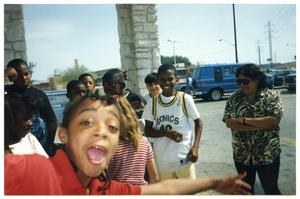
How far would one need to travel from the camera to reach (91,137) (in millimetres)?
1359

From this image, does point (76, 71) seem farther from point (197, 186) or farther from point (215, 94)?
point (215, 94)

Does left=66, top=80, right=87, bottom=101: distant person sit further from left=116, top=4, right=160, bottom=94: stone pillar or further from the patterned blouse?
left=116, top=4, right=160, bottom=94: stone pillar

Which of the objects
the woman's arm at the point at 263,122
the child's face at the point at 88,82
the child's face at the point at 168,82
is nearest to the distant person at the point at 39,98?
the child's face at the point at 88,82

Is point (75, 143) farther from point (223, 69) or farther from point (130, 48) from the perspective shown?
point (223, 69)

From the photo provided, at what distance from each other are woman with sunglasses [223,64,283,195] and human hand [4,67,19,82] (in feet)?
5.54

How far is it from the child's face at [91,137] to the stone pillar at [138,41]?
11.7 feet

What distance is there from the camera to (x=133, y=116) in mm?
1932

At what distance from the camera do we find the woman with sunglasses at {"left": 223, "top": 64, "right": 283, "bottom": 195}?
2443mm

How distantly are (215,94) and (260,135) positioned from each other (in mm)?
10567

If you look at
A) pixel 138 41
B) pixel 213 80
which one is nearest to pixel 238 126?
pixel 138 41

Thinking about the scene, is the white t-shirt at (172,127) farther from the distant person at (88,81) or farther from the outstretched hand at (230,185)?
the outstretched hand at (230,185)

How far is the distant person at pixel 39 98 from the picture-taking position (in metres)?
2.62

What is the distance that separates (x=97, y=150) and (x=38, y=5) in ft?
3.93
